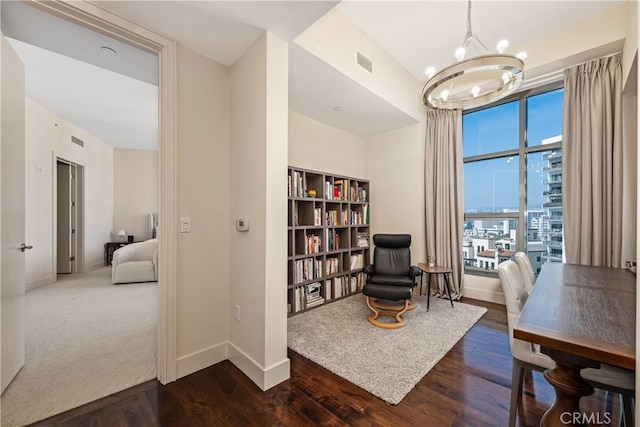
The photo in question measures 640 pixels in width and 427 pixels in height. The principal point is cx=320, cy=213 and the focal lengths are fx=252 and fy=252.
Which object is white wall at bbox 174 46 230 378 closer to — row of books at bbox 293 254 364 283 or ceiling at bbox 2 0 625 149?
ceiling at bbox 2 0 625 149

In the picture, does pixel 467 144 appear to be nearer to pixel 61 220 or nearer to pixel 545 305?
pixel 545 305

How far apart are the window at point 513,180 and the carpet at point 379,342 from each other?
107 centimetres

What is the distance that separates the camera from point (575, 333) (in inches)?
37.5

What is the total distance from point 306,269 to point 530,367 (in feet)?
7.40

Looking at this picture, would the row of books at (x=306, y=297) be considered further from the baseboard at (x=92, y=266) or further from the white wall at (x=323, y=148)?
the baseboard at (x=92, y=266)

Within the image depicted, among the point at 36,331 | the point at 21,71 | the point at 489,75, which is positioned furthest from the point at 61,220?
the point at 489,75

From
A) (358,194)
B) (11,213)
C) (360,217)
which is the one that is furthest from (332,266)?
(11,213)

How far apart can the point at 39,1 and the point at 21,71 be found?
81cm

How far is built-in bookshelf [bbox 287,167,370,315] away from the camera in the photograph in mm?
3074

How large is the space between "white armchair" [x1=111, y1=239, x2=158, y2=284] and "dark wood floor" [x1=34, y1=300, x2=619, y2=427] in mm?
3111

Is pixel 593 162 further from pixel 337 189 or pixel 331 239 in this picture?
pixel 331 239

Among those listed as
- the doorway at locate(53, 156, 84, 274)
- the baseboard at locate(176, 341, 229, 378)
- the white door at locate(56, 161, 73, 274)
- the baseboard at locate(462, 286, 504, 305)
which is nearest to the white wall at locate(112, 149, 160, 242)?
the doorway at locate(53, 156, 84, 274)

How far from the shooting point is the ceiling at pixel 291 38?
163cm

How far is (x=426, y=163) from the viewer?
3.76 metres
